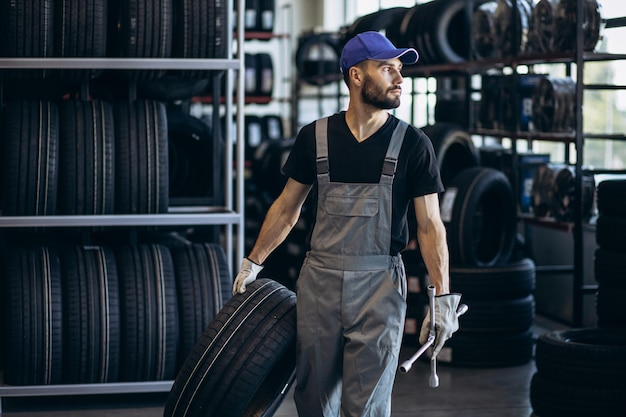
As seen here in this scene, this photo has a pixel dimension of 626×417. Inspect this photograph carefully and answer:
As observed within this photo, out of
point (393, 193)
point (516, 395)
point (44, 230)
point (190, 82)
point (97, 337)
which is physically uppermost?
point (190, 82)

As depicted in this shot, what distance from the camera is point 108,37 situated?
5.99 m

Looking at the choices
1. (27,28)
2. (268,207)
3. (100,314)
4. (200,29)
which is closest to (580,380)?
(100,314)

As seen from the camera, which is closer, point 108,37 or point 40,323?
point 40,323

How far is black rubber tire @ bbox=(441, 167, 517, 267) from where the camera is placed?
712 cm

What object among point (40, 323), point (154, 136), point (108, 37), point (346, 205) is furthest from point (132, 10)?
point (346, 205)

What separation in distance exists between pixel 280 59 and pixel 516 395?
37.5 feet

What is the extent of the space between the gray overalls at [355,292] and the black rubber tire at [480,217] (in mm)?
3188

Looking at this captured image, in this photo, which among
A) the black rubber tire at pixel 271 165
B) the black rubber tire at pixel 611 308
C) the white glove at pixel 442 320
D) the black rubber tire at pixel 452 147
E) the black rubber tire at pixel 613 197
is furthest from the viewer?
the black rubber tire at pixel 271 165

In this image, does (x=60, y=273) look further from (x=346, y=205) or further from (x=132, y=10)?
(x=346, y=205)

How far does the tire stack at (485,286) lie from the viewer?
6867mm

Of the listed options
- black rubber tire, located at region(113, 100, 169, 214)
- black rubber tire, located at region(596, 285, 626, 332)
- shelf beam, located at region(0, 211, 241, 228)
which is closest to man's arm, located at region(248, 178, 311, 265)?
shelf beam, located at region(0, 211, 241, 228)

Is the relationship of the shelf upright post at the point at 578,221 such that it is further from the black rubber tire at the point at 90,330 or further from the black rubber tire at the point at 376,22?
the black rubber tire at the point at 376,22

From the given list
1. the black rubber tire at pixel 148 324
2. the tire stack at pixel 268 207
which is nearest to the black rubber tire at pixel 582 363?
the black rubber tire at pixel 148 324

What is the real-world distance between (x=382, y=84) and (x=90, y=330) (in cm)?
245
